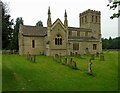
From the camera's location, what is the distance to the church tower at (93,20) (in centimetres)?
7469

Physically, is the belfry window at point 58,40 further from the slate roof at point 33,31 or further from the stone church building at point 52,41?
the slate roof at point 33,31

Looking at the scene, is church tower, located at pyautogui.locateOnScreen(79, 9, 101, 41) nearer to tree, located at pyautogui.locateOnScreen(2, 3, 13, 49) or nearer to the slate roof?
the slate roof

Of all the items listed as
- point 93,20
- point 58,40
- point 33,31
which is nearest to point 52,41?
point 58,40

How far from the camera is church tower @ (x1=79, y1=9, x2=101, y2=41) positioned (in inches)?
2941

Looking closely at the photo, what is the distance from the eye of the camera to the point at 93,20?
2977 inches

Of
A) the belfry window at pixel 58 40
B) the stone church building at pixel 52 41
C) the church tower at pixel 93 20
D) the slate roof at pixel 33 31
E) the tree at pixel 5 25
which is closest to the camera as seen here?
the tree at pixel 5 25

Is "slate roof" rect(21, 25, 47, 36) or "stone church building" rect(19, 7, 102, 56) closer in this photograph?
"stone church building" rect(19, 7, 102, 56)

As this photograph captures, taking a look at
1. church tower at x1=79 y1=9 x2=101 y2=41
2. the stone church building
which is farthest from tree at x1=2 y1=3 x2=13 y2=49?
church tower at x1=79 y1=9 x2=101 y2=41

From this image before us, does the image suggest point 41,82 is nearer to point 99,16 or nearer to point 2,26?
point 2,26

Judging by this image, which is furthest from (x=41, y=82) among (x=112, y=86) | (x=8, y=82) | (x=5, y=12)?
(x=5, y=12)

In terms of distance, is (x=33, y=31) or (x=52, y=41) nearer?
(x=52, y=41)

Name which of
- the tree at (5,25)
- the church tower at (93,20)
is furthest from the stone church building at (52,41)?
the tree at (5,25)

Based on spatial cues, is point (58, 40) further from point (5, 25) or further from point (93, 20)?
point (5, 25)

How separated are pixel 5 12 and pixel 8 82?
1026 cm
